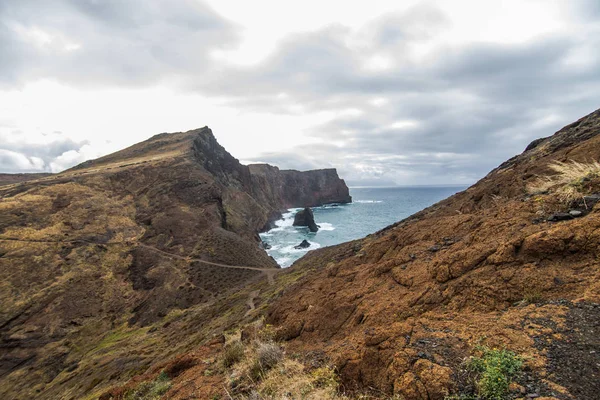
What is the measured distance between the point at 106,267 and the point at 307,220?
70549 mm

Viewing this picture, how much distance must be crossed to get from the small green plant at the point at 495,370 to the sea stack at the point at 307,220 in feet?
318

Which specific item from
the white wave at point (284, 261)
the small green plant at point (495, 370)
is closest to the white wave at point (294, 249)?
the white wave at point (284, 261)

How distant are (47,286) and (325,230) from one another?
78793 mm

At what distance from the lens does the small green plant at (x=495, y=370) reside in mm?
3150

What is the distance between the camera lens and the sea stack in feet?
333

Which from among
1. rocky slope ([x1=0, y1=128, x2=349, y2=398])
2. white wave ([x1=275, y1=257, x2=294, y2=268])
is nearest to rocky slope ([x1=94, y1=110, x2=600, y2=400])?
rocky slope ([x1=0, y1=128, x2=349, y2=398])

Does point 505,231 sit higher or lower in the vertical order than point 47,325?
higher

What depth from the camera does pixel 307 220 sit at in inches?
4146

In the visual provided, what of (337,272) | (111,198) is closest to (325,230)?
(111,198)

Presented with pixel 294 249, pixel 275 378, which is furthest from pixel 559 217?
pixel 294 249

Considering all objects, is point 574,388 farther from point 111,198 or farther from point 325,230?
point 325,230

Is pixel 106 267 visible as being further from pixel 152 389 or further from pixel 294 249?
pixel 294 249

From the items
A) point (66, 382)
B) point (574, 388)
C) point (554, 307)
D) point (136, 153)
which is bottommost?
point (66, 382)

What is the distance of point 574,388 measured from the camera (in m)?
2.88
